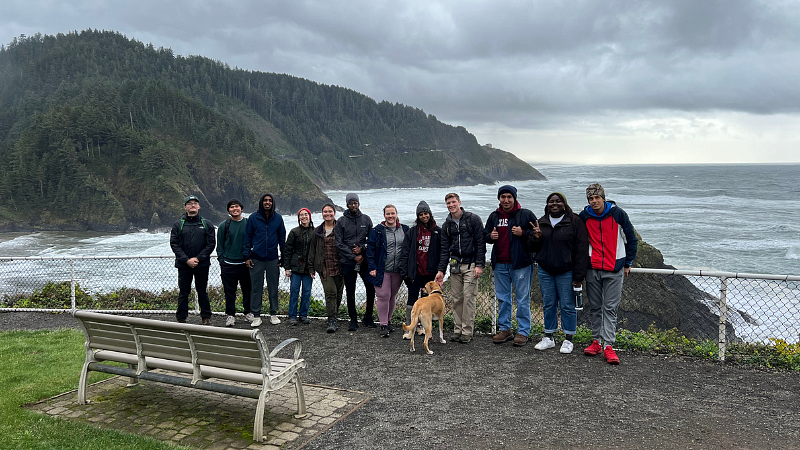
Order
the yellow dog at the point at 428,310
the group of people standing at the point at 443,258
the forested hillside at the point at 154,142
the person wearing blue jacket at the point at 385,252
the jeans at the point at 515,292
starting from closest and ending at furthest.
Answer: the group of people standing at the point at 443,258 → the yellow dog at the point at 428,310 → the jeans at the point at 515,292 → the person wearing blue jacket at the point at 385,252 → the forested hillside at the point at 154,142

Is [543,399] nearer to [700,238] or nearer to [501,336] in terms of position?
[501,336]

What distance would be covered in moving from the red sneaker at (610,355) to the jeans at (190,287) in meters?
5.73

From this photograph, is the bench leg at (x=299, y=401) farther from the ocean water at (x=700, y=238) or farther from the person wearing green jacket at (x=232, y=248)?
the ocean water at (x=700, y=238)

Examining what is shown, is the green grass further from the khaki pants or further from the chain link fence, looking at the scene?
the khaki pants

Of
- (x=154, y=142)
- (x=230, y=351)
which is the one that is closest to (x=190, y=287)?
(x=230, y=351)

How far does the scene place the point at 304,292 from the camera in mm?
7984

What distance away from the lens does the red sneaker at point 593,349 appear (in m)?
6.30

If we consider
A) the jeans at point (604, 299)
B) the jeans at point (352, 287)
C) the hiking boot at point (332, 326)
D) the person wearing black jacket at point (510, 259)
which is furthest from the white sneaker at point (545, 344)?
the hiking boot at point (332, 326)

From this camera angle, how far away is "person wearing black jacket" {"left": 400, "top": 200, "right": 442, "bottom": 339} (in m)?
6.98

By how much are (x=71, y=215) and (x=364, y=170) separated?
108 m

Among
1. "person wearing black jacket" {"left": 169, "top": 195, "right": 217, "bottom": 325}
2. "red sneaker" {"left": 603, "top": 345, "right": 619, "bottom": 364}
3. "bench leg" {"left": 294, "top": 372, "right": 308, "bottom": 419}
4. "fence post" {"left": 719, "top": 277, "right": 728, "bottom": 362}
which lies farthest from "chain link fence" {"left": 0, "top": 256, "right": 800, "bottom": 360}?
"bench leg" {"left": 294, "top": 372, "right": 308, "bottom": 419}

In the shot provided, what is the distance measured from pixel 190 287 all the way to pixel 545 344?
5.38 metres

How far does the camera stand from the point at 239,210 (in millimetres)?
7613

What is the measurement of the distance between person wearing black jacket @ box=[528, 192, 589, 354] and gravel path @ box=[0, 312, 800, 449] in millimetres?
368
